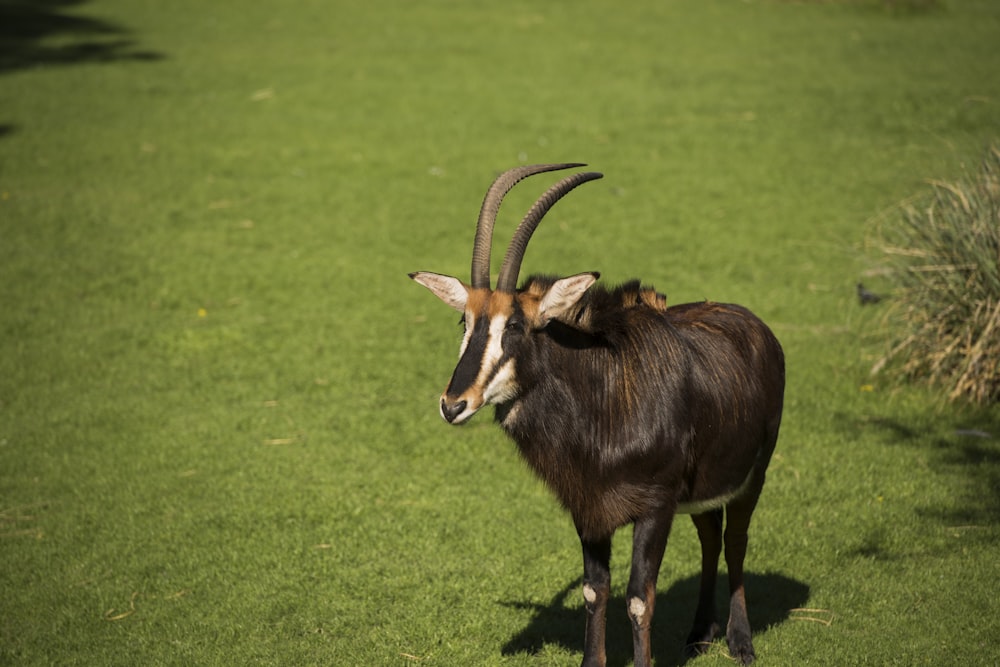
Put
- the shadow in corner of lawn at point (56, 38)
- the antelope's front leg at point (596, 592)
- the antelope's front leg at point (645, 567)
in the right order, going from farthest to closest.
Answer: the shadow in corner of lawn at point (56, 38) < the antelope's front leg at point (596, 592) < the antelope's front leg at point (645, 567)

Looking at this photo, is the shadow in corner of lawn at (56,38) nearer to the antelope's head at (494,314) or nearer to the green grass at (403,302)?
the green grass at (403,302)

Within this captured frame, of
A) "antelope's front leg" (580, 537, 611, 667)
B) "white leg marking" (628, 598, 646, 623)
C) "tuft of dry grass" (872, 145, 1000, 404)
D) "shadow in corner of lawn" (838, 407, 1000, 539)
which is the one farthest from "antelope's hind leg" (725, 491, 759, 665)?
"tuft of dry grass" (872, 145, 1000, 404)

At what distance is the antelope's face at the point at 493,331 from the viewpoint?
5258 millimetres

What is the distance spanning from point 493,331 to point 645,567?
4.79 ft

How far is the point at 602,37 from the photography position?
21.2 meters

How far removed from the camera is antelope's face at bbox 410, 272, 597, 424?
526 centimetres

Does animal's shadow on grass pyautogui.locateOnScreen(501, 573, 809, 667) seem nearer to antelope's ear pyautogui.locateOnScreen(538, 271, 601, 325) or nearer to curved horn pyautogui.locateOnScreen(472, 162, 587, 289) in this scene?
antelope's ear pyautogui.locateOnScreen(538, 271, 601, 325)

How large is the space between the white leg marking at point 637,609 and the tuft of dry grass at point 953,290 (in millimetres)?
5217

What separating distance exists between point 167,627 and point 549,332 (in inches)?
134

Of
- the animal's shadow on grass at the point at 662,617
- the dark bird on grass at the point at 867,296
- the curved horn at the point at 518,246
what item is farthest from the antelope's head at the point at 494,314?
the dark bird on grass at the point at 867,296

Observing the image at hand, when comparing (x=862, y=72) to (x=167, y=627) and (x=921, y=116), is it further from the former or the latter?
(x=167, y=627)

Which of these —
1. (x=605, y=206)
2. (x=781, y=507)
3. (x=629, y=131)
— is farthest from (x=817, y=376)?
(x=629, y=131)

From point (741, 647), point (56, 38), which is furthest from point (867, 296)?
point (56, 38)

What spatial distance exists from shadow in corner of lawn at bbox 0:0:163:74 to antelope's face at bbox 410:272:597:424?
55.8ft
